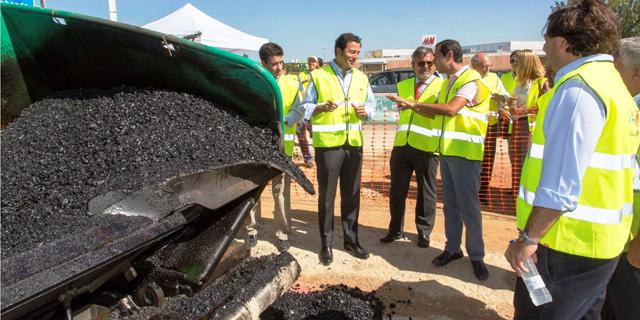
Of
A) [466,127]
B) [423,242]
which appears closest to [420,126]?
[466,127]

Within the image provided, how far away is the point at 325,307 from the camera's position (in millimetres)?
3141

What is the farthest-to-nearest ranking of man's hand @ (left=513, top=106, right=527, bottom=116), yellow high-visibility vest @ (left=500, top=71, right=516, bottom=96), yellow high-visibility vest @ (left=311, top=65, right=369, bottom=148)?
yellow high-visibility vest @ (left=500, top=71, right=516, bottom=96)
man's hand @ (left=513, top=106, right=527, bottom=116)
yellow high-visibility vest @ (left=311, top=65, right=369, bottom=148)

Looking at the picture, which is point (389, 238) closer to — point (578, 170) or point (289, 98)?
point (289, 98)

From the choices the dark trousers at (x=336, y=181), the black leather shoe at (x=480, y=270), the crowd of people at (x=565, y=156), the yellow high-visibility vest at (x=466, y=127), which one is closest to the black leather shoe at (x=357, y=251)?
the dark trousers at (x=336, y=181)

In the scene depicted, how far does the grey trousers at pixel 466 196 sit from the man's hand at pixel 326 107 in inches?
44.6

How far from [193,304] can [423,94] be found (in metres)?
3.28

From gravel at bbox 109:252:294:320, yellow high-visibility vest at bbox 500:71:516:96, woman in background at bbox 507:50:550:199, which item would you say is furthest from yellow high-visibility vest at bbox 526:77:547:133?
gravel at bbox 109:252:294:320

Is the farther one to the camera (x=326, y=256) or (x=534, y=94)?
(x=534, y=94)

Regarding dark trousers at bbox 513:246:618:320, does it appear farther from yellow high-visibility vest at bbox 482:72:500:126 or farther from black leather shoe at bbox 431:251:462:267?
yellow high-visibility vest at bbox 482:72:500:126

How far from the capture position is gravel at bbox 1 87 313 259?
1751 mm

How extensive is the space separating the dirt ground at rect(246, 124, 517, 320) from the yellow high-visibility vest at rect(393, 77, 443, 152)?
1.14 meters

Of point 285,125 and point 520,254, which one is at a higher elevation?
point 285,125

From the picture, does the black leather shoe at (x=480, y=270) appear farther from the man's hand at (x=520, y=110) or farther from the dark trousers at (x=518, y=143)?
the man's hand at (x=520, y=110)

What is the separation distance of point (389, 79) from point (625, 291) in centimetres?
1507
